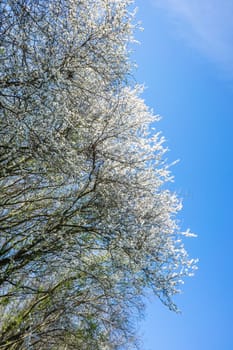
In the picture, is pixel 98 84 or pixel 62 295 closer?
pixel 98 84

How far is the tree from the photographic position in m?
5.74

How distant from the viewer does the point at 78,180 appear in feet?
24.2

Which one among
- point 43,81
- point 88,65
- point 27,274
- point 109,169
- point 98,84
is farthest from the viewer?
point 27,274

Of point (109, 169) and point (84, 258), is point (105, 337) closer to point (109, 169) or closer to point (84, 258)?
point (84, 258)

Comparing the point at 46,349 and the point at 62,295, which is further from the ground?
the point at 62,295

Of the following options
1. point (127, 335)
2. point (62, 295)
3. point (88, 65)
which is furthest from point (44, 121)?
point (127, 335)

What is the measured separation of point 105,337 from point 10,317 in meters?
3.34

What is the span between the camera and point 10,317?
1173cm

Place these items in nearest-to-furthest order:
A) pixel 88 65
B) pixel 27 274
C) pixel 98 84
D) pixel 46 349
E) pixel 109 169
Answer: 1. pixel 88 65
2. pixel 98 84
3. pixel 109 169
4. pixel 27 274
5. pixel 46 349

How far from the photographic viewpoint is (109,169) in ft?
25.3

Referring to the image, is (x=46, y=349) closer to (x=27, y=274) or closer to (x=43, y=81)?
(x=27, y=274)

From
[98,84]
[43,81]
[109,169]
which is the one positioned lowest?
[43,81]

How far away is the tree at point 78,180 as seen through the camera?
5.74 meters

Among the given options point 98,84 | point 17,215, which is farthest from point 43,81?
point 17,215
